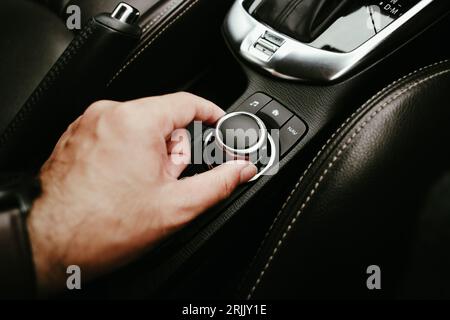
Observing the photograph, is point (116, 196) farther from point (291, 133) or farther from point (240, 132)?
point (291, 133)

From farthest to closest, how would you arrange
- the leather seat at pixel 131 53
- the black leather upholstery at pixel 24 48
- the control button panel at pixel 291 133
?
the black leather upholstery at pixel 24 48, the leather seat at pixel 131 53, the control button panel at pixel 291 133

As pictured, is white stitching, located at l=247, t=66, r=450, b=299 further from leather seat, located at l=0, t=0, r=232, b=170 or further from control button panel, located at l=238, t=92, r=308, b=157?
leather seat, located at l=0, t=0, r=232, b=170

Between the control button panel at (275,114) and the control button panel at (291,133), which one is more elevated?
the control button panel at (275,114)

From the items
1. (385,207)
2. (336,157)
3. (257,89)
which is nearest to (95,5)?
(257,89)

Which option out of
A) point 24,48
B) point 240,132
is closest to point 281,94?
point 240,132

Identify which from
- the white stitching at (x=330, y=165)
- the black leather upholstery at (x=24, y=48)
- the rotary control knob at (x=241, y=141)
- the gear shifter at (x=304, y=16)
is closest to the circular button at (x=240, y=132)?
the rotary control knob at (x=241, y=141)

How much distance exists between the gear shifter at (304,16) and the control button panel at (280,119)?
166mm

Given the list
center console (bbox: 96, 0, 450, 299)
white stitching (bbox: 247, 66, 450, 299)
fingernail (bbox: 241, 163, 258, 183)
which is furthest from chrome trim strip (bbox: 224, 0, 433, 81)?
fingernail (bbox: 241, 163, 258, 183)

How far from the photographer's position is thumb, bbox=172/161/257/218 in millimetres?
681

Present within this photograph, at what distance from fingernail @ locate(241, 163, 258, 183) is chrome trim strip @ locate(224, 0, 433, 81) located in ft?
0.75

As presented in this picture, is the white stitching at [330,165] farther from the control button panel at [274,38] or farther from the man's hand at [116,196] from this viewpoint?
the control button panel at [274,38]

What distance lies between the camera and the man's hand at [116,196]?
0.66 m

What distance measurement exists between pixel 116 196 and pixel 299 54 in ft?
1.54

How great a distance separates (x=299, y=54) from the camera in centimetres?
86
